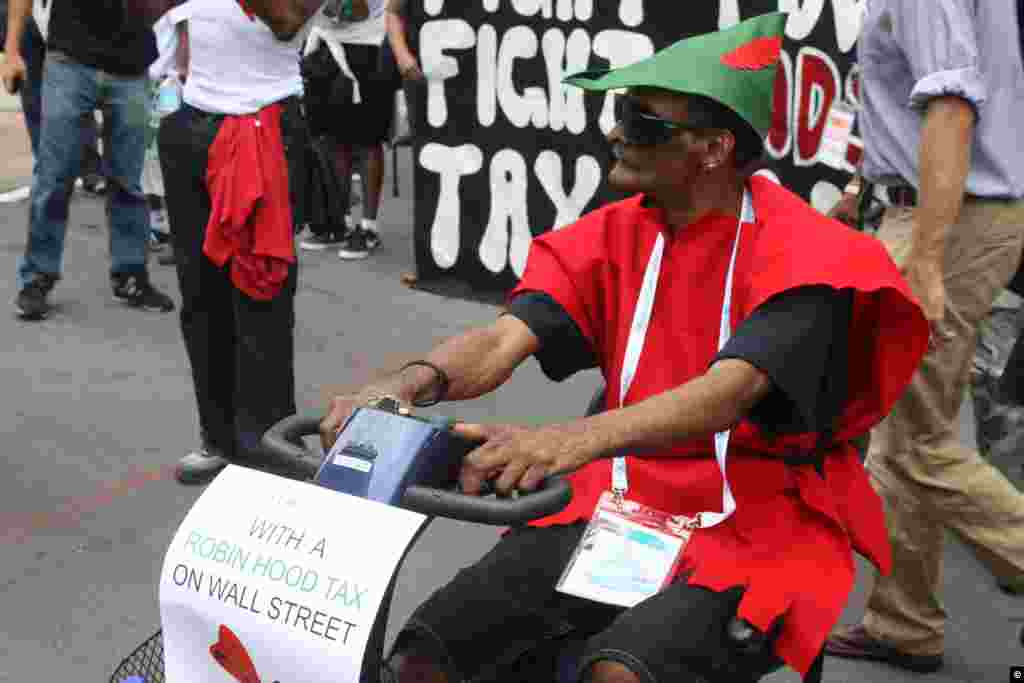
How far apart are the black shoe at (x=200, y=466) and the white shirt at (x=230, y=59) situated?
1.16m

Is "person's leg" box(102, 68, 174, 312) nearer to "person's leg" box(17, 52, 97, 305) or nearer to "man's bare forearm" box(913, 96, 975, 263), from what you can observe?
"person's leg" box(17, 52, 97, 305)

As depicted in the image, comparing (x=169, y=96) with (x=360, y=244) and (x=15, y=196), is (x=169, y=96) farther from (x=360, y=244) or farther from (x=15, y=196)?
(x=15, y=196)

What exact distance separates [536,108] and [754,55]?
4.23 m

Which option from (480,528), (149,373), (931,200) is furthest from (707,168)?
(149,373)

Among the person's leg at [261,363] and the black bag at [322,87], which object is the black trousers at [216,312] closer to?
the person's leg at [261,363]

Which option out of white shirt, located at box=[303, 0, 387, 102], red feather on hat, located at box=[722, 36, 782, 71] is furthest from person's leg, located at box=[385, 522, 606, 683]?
white shirt, located at box=[303, 0, 387, 102]

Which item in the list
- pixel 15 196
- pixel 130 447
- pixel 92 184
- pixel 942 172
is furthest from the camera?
pixel 92 184

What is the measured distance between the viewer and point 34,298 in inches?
265

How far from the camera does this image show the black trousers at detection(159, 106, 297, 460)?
187 inches

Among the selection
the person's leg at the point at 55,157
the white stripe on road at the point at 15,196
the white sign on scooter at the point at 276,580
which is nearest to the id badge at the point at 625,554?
the white sign on scooter at the point at 276,580

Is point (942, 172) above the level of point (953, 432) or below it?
above

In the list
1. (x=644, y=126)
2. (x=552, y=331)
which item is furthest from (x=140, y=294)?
(x=644, y=126)

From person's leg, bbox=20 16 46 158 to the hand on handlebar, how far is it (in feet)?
18.0

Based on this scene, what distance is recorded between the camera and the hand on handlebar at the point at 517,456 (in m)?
2.14
